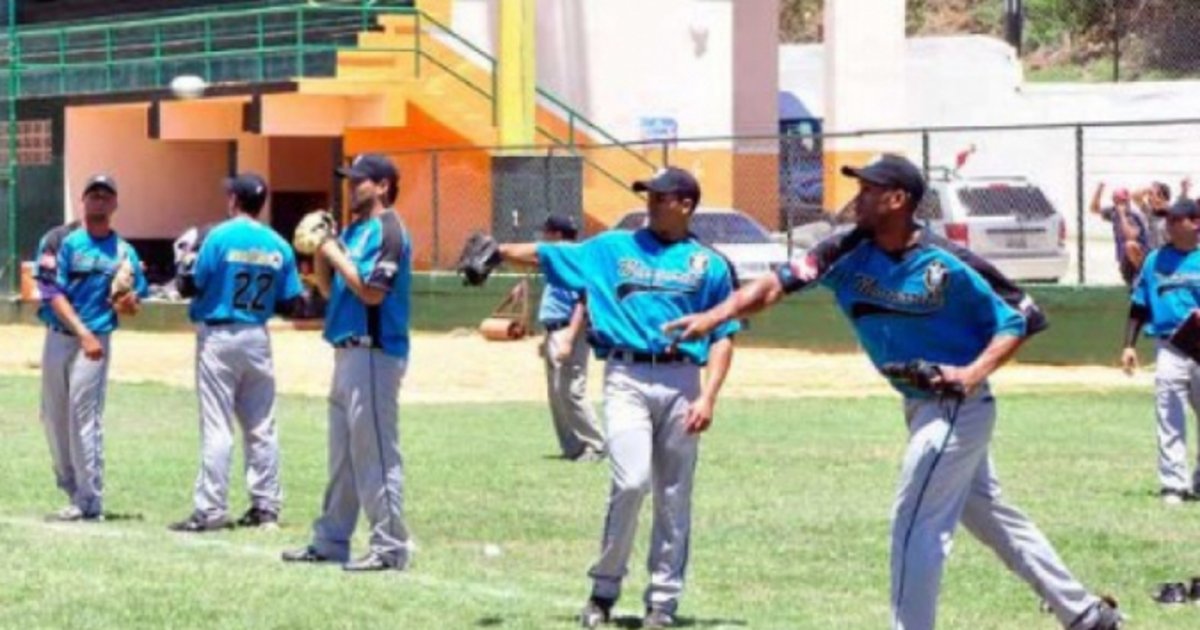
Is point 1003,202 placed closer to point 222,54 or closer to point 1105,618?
point 222,54

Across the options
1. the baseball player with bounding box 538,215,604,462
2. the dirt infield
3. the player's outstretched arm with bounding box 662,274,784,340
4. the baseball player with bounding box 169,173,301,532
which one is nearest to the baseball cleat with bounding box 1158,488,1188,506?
the baseball player with bounding box 538,215,604,462

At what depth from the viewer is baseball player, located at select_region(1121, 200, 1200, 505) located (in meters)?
17.5

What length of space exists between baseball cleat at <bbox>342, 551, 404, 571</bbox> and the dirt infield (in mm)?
14549

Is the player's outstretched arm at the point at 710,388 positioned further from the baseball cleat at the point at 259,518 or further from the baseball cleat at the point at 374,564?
the baseball cleat at the point at 259,518

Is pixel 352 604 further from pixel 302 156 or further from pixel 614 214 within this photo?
pixel 302 156

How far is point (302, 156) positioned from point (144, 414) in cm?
2294

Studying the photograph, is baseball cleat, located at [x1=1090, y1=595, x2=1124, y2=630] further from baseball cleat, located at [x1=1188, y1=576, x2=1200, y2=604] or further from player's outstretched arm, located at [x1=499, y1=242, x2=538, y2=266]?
player's outstretched arm, located at [x1=499, y1=242, x2=538, y2=266]

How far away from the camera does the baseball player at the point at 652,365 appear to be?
12.0 meters

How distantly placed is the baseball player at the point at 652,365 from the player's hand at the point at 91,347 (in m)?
5.14

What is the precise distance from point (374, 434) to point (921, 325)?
4316 millimetres

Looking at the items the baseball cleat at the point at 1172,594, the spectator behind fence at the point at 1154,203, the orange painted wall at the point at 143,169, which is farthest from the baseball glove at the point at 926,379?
the orange painted wall at the point at 143,169

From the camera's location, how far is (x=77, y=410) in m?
16.6

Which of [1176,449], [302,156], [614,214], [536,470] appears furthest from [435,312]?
[1176,449]

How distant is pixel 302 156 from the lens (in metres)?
49.1
